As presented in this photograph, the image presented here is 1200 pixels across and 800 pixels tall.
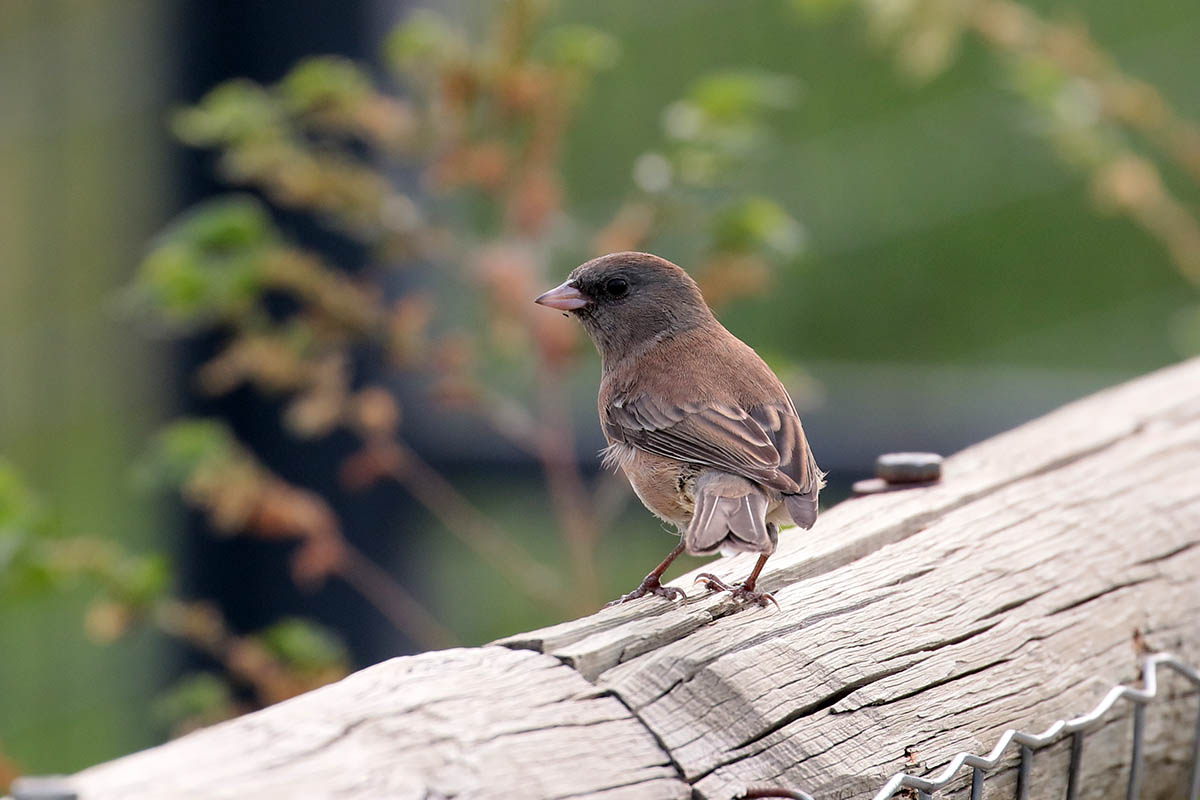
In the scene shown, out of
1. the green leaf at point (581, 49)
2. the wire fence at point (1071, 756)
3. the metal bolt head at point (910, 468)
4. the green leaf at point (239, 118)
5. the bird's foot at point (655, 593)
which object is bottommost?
the wire fence at point (1071, 756)

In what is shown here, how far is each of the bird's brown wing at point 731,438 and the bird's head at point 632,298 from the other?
221 mm

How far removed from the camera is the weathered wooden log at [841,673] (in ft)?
3.20

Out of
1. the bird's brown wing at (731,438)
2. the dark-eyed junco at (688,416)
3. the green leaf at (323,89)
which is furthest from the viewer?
the green leaf at (323,89)

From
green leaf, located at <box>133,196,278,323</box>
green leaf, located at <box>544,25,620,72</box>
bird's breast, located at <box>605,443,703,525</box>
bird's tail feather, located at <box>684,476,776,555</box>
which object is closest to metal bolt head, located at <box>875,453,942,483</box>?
bird's tail feather, located at <box>684,476,776,555</box>

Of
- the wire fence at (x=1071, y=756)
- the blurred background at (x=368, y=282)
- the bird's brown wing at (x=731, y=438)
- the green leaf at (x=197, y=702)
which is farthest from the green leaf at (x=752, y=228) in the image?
the green leaf at (x=197, y=702)

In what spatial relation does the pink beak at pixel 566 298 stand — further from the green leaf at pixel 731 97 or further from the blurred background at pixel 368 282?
the green leaf at pixel 731 97

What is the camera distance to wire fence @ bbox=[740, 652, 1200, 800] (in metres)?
1.21

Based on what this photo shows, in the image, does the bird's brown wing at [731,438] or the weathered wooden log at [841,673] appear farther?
the bird's brown wing at [731,438]

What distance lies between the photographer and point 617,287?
2330mm

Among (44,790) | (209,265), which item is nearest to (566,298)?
(209,265)

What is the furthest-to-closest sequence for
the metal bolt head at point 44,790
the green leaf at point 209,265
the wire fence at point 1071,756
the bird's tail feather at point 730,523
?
the green leaf at point 209,265, the bird's tail feather at point 730,523, the wire fence at point 1071,756, the metal bolt head at point 44,790

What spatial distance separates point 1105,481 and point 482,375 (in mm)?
3212

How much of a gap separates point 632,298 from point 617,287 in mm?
31

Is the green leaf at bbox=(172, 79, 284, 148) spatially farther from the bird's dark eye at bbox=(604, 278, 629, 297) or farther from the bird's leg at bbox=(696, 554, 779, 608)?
the bird's leg at bbox=(696, 554, 779, 608)
